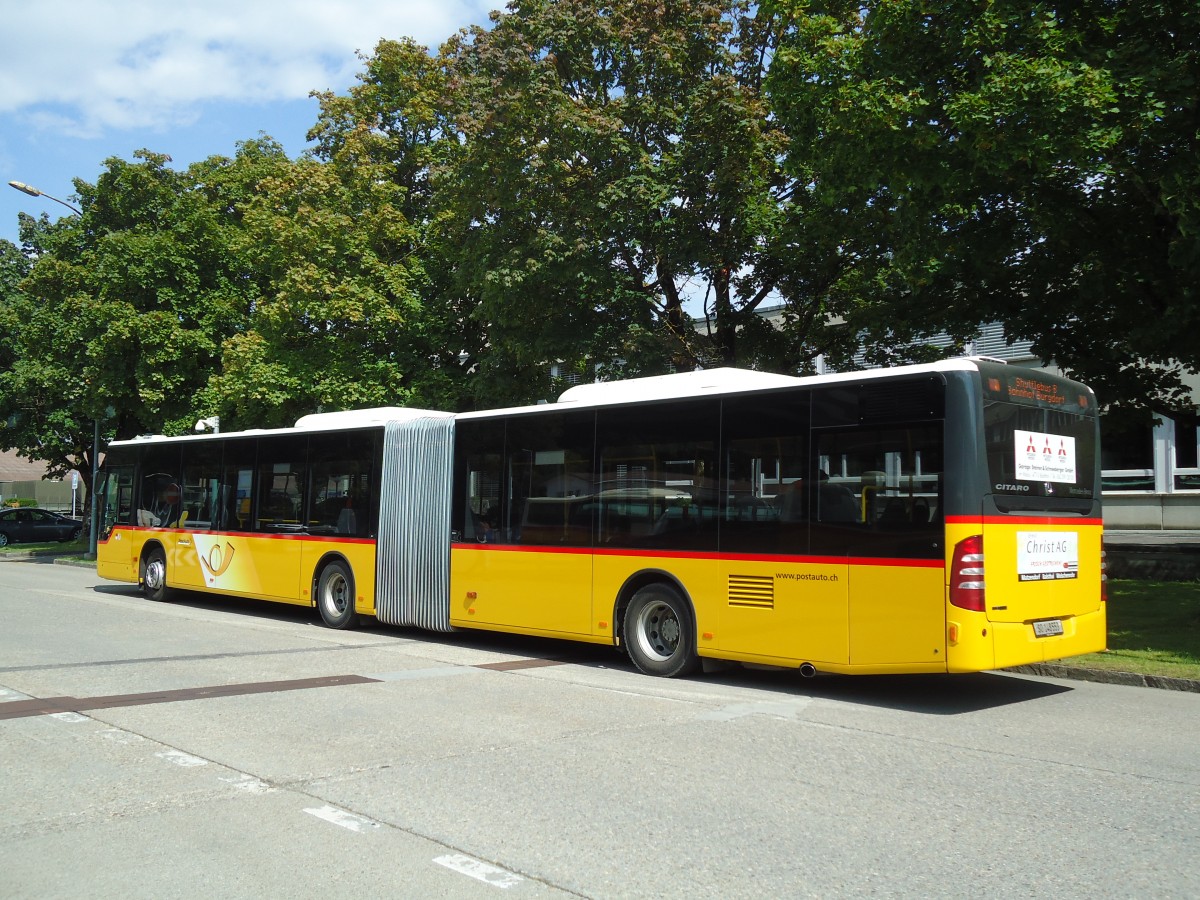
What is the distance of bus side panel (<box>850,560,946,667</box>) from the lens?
862 cm

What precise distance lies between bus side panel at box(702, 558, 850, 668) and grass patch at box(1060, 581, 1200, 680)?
341cm

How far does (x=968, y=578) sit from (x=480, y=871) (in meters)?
5.27

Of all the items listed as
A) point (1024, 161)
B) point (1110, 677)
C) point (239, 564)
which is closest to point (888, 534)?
point (1110, 677)

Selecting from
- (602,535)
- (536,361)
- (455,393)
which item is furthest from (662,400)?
(455,393)

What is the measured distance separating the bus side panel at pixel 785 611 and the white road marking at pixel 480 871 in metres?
5.17

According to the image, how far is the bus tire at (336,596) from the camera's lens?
49.7ft

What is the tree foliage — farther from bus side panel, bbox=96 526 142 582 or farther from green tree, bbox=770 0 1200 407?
bus side panel, bbox=96 526 142 582

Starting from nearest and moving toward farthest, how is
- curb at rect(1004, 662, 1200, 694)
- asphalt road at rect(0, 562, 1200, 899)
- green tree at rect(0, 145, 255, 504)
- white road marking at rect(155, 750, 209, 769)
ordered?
asphalt road at rect(0, 562, 1200, 899) < white road marking at rect(155, 750, 209, 769) < curb at rect(1004, 662, 1200, 694) < green tree at rect(0, 145, 255, 504)

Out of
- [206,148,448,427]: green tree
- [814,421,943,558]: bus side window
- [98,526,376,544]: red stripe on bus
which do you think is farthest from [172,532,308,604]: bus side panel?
[814,421,943,558]: bus side window

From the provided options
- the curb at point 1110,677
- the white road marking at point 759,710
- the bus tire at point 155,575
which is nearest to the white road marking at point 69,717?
the white road marking at point 759,710

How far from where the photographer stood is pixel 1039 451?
9359 mm

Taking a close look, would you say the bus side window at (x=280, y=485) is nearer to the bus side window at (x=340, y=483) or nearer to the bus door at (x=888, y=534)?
the bus side window at (x=340, y=483)

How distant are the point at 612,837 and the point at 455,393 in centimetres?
2030

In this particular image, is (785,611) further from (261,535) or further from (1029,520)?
(261,535)
